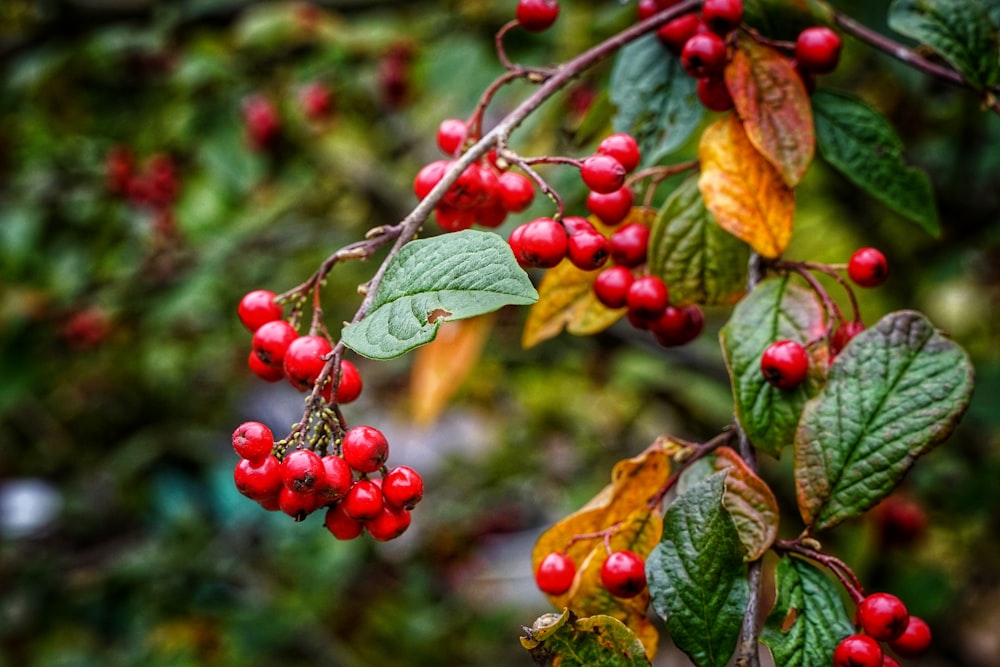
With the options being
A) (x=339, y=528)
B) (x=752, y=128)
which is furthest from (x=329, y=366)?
(x=752, y=128)

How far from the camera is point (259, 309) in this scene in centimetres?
100

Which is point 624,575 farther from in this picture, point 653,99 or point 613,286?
point 653,99

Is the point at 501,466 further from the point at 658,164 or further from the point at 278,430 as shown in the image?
the point at 658,164

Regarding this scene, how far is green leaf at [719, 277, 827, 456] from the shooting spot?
3.15 feet

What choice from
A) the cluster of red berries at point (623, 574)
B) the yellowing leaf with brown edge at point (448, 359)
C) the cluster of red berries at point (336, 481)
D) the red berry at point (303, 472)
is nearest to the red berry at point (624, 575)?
the cluster of red berries at point (623, 574)

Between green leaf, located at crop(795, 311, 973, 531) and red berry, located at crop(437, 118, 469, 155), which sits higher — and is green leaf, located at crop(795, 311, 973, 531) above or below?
below

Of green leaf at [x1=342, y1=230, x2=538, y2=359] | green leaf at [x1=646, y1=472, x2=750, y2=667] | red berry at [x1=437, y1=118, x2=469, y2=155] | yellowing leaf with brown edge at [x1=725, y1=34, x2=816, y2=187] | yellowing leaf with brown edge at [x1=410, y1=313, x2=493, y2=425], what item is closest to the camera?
green leaf at [x1=342, y1=230, x2=538, y2=359]

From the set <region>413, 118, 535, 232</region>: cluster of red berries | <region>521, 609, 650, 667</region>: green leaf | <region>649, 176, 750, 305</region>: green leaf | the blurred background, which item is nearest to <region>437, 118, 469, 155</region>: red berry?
<region>413, 118, 535, 232</region>: cluster of red berries

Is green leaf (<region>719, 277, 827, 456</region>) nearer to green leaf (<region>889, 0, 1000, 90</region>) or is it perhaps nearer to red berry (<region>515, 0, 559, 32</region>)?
green leaf (<region>889, 0, 1000, 90</region>)

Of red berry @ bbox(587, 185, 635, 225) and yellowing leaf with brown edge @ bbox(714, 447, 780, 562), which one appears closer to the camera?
yellowing leaf with brown edge @ bbox(714, 447, 780, 562)

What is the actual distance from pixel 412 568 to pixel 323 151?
180cm

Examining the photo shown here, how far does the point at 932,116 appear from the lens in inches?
108

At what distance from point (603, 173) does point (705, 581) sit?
45cm

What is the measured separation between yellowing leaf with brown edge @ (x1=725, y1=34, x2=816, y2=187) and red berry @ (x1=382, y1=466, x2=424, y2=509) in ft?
1.90
